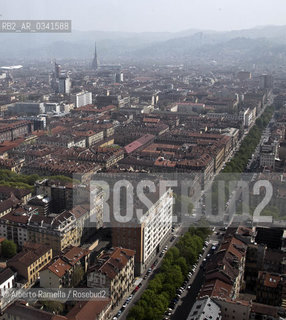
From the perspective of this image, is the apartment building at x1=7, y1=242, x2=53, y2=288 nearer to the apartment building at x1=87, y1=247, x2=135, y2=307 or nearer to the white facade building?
the apartment building at x1=87, y1=247, x2=135, y2=307

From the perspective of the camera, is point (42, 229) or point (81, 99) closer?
point (42, 229)

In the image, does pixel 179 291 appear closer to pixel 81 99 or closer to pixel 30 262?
pixel 30 262

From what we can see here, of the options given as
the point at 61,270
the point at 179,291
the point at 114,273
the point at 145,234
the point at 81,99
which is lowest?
the point at 179,291


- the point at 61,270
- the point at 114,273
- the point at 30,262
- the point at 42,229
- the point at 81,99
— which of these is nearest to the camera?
the point at 114,273

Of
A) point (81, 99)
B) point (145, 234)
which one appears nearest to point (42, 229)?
point (145, 234)

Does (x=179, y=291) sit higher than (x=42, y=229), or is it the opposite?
(x=42, y=229)

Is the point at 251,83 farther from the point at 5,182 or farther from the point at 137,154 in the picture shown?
the point at 5,182

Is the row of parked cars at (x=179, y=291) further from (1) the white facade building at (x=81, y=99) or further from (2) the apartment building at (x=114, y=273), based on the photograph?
(1) the white facade building at (x=81, y=99)

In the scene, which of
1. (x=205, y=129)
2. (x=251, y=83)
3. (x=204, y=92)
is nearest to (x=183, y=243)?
(x=205, y=129)

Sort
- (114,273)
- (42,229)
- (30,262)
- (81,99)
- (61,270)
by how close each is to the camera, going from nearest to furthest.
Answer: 1. (114,273)
2. (61,270)
3. (30,262)
4. (42,229)
5. (81,99)

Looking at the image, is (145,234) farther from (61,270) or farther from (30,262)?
(30,262)

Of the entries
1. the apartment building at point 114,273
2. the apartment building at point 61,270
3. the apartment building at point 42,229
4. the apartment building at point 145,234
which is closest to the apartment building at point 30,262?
the apartment building at point 61,270
